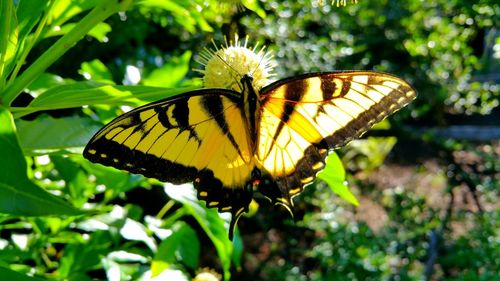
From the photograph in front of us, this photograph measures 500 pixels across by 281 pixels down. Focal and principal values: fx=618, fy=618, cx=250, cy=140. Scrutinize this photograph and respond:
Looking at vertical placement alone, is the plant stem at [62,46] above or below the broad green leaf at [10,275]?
above

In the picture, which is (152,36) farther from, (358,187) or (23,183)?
(23,183)

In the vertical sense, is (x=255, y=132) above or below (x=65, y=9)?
below

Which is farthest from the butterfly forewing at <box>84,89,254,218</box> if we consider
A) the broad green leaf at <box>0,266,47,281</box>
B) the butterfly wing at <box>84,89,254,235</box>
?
the broad green leaf at <box>0,266,47,281</box>

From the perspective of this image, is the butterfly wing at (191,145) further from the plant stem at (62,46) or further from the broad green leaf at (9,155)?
the broad green leaf at (9,155)

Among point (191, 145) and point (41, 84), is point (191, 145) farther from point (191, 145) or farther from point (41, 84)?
point (41, 84)

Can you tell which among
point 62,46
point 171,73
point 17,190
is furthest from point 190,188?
point 17,190

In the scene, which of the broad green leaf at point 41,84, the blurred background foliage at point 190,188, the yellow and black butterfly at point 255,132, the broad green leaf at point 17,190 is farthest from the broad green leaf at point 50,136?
the broad green leaf at point 17,190

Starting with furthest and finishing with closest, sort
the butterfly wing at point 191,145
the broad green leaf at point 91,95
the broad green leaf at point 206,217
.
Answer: the broad green leaf at point 206,217 < the butterfly wing at point 191,145 < the broad green leaf at point 91,95
